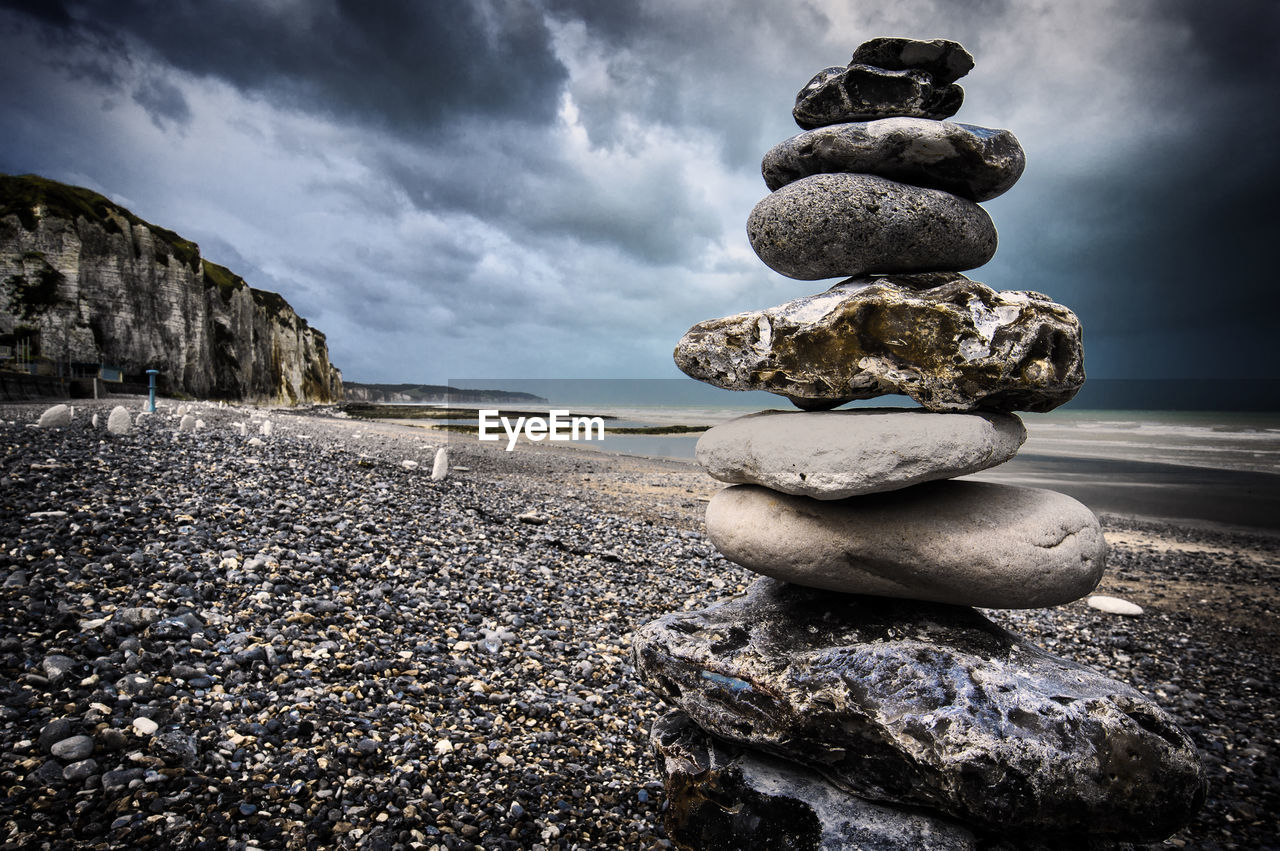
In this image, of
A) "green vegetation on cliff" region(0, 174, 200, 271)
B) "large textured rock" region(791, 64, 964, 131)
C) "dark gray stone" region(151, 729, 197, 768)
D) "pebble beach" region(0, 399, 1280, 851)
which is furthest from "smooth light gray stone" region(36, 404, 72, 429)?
"green vegetation on cliff" region(0, 174, 200, 271)

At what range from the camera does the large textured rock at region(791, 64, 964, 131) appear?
14.8ft

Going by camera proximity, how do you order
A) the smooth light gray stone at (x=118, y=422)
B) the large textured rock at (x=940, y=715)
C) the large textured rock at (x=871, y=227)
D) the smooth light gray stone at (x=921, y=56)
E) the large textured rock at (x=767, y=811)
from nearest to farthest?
the large textured rock at (x=940, y=715), the large textured rock at (x=767, y=811), the large textured rock at (x=871, y=227), the smooth light gray stone at (x=921, y=56), the smooth light gray stone at (x=118, y=422)

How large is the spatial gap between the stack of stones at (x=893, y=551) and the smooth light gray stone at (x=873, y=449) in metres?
0.02

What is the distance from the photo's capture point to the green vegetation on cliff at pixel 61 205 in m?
39.8

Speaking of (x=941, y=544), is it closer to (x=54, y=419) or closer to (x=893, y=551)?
(x=893, y=551)

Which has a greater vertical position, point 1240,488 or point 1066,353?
point 1066,353

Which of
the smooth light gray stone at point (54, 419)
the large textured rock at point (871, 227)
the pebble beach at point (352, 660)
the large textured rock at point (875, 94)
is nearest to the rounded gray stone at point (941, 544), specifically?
the large textured rock at point (871, 227)

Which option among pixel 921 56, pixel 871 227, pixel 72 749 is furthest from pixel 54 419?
pixel 921 56

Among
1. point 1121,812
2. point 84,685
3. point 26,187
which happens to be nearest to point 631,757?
point 1121,812

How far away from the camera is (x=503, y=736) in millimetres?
4703

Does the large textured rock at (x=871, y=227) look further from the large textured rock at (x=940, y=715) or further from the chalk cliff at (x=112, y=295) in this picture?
the chalk cliff at (x=112, y=295)

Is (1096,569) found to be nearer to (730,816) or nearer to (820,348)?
(820,348)

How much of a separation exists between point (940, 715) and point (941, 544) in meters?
1.04

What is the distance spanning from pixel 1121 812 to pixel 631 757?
322 centimetres
